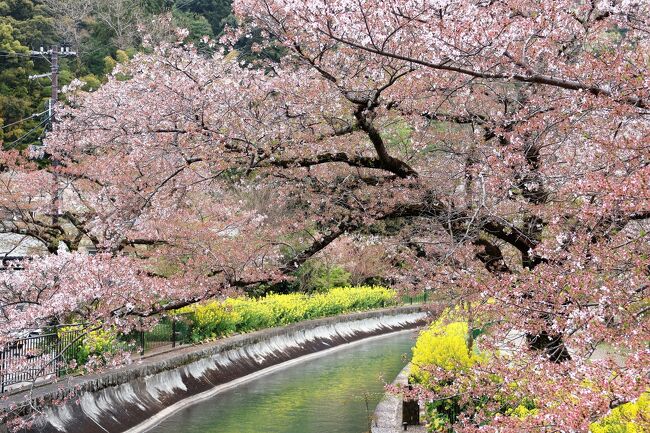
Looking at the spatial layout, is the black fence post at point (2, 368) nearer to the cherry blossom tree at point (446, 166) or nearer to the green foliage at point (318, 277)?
the cherry blossom tree at point (446, 166)

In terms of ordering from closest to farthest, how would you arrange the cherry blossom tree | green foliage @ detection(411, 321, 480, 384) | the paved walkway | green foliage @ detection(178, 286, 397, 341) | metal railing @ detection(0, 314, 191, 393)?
the cherry blossom tree → green foliage @ detection(411, 321, 480, 384) → metal railing @ detection(0, 314, 191, 393) → the paved walkway → green foliage @ detection(178, 286, 397, 341)

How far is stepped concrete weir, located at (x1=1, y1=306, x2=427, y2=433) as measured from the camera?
42.4 ft

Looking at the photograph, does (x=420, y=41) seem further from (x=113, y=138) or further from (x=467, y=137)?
(x=113, y=138)

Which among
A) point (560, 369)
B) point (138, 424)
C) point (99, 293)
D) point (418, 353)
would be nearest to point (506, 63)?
point (560, 369)

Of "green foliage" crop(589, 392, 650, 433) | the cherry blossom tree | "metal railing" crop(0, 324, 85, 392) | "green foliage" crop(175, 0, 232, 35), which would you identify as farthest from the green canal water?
"green foliage" crop(175, 0, 232, 35)

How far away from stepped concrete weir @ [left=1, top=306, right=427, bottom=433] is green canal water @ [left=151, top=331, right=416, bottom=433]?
0.55 meters

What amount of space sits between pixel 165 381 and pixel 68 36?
35377mm

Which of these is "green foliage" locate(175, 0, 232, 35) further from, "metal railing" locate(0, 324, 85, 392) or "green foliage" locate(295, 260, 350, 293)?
"metal railing" locate(0, 324, 85, 392)

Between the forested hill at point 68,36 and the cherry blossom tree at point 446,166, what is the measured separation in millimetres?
25564

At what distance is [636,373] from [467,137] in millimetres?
8144

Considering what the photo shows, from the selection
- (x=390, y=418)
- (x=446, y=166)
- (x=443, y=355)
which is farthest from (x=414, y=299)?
(x=443, y=355)

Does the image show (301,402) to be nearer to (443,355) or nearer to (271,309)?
(443,355)

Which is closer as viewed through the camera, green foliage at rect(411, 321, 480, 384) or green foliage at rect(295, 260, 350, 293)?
green foliage at rect(411, 321, 480, 384)

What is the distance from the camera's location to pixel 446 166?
45.3 feet
